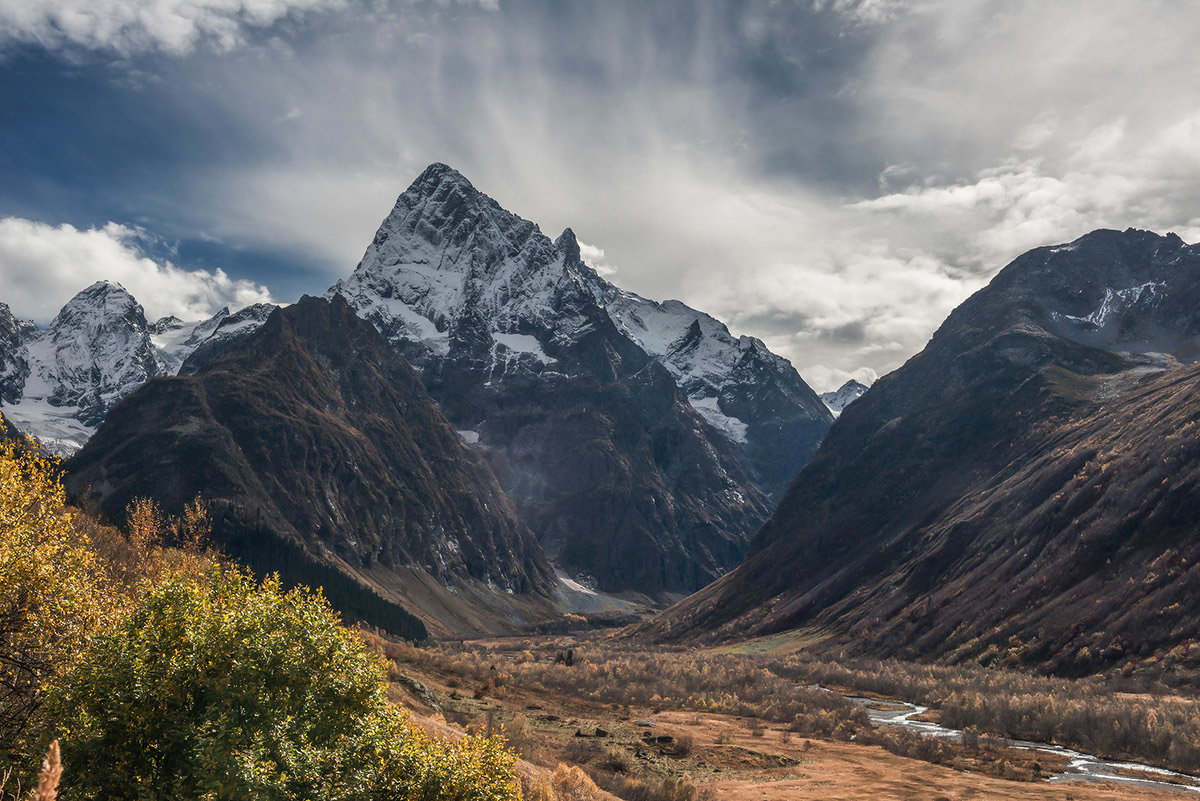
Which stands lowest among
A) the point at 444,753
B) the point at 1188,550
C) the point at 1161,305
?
A: the point at 444,753

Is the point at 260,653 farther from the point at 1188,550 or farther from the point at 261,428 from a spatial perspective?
the point at 261,428

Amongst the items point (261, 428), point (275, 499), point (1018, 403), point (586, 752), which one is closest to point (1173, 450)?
point (1018, 403)

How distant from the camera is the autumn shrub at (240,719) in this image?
11.5 metres

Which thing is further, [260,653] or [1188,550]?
[1188,550]

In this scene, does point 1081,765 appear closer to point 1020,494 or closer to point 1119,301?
point 1020,494

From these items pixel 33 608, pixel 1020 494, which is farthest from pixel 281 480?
pixel 33 608

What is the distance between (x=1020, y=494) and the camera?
92.4m

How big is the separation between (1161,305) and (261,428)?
219402 mm

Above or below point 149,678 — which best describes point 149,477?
above

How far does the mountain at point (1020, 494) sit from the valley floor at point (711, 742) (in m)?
19.5

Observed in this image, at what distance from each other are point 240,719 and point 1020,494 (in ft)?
332

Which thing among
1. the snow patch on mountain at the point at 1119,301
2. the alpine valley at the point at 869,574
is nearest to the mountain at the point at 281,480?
the alpine valley at the point at 869,574

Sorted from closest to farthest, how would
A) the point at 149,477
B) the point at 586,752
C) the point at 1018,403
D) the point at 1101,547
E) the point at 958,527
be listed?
1. the point at 586,752
2. the point at 1101,547
3. the point at 958,527
4. the point at 1018,403
5. the point at 149,477

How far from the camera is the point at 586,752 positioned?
30.4 m
